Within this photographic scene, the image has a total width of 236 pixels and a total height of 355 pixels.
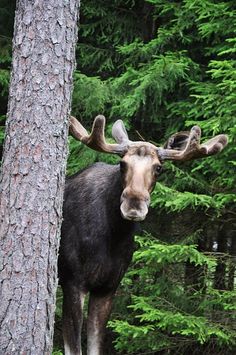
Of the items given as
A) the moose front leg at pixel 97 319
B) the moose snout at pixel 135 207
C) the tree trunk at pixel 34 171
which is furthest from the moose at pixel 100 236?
the tree trunk at pixel 34 171

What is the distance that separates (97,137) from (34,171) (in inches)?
79.1

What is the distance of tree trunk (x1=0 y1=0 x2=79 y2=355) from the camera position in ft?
16.0

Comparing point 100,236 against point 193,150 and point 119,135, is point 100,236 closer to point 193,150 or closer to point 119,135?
point 119,135

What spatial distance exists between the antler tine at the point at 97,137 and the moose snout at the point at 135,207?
0.76 m

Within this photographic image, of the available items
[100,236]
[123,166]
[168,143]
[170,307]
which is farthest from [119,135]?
[170,307]

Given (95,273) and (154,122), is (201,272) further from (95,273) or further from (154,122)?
(95,273)

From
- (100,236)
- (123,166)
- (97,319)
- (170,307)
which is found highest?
(123,166)

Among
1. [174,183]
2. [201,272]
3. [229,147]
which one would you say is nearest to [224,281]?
[201,272]

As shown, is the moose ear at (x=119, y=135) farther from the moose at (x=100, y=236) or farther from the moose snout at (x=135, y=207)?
the moose snout at (x=135, y=207)

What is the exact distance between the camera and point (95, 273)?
6.84 metres

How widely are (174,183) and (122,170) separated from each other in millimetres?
3169

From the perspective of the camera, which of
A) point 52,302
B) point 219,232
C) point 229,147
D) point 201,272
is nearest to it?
point 52,302

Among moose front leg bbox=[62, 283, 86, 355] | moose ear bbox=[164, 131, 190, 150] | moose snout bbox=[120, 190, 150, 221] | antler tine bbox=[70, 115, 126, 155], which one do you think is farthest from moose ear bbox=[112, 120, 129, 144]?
moose front leg bbox=[62, 283, 86, 355]

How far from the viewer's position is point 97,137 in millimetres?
6922
